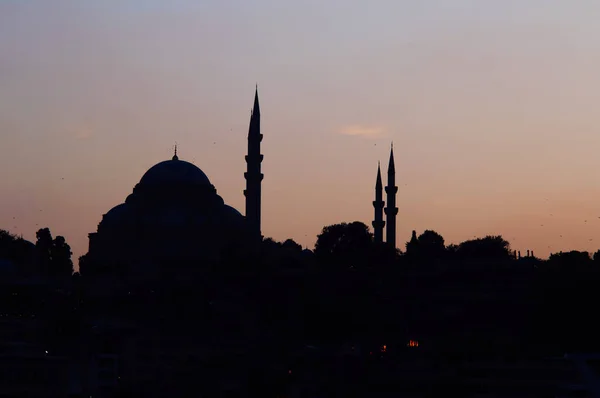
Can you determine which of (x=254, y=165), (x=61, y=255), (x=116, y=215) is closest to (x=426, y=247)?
(x=254, y=165)

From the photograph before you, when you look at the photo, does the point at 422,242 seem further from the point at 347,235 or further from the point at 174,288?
the point at 174,288

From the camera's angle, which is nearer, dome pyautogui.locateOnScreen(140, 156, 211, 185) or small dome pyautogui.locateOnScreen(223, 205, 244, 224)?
Answer: small dome pyautogui.locateOnScreen(223, 205, 244, 224)

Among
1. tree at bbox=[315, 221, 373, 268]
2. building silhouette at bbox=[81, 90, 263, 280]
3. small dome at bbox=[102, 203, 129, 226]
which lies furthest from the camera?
small dome at bbox=[102, 203, 129, 226]

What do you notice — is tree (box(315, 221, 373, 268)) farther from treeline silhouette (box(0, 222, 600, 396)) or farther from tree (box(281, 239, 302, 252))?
tree (box(281, 239, 302, 252))

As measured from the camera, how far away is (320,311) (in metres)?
61.3

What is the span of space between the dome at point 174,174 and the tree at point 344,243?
320 inches

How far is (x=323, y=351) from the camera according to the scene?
5300 cm

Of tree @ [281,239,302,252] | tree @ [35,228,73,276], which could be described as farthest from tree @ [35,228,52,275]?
tree @ [281,239,302,252]

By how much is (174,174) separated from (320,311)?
1131 inches

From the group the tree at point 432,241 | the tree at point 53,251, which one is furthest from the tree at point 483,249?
the tree at point 53,251

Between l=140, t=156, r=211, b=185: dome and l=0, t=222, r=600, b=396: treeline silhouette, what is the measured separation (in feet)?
29.4

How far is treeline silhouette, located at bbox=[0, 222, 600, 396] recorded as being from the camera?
51.8m

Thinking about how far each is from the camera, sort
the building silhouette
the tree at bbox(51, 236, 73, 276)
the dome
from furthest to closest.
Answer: the tree at bbox(51, 236, 73, 276) < the dome < the building silhouette

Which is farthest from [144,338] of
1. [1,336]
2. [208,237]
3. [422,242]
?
[422,242]
